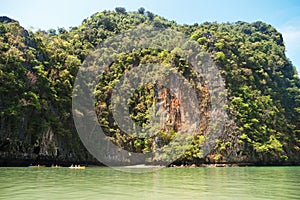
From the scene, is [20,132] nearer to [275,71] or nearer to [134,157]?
[134,157]

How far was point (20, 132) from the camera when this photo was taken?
1178 inches

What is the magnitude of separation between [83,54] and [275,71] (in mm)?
27361

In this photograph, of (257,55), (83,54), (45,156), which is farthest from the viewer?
(257,55)

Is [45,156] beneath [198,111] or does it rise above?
beneath

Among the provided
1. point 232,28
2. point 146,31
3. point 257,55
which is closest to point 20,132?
point 146,31

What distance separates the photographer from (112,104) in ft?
138

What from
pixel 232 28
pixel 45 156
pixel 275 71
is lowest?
pixel 45 156

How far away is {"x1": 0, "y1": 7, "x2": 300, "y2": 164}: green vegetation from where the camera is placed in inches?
1208

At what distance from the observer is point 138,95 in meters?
45.1

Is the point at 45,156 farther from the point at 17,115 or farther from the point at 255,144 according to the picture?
the point at 255,144

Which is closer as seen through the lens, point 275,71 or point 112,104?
point 112,104

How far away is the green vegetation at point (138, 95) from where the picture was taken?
30672 millimetres

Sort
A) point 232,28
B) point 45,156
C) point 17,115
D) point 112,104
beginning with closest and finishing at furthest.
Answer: point 17,115 → point 45,156 → point 112,104 → point 232,28

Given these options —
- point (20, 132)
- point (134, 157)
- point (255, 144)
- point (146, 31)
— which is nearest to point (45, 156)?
point (20, 132)
